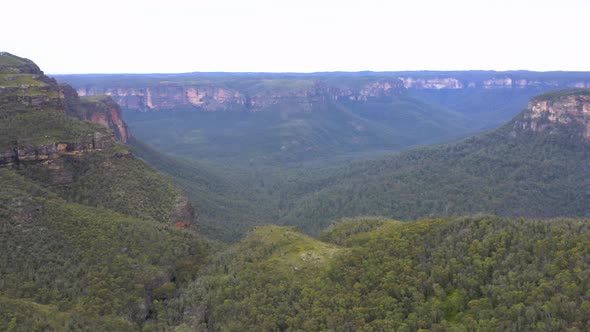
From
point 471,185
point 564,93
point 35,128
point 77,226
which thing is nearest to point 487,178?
point 471,185

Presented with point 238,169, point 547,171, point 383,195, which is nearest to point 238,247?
point 383,195

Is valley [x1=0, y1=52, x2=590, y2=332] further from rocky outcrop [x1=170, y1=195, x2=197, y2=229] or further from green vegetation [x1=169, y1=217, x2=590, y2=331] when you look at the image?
rocky outcrop [x1=170, y1=195, x2=197, y2=229]

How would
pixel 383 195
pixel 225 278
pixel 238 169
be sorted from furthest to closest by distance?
pixel 238 169 < pixel 383 195 < pixel 225 278

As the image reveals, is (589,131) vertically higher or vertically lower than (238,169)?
higher

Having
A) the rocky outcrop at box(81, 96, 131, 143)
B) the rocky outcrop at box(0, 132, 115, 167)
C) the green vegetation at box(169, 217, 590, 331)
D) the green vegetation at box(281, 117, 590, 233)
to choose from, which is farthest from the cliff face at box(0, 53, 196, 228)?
the green vegetation at box(281, 117, 590, 233)

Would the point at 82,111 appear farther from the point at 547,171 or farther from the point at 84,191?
the point at 547,171

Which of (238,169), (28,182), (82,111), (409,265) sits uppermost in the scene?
(82,111)
